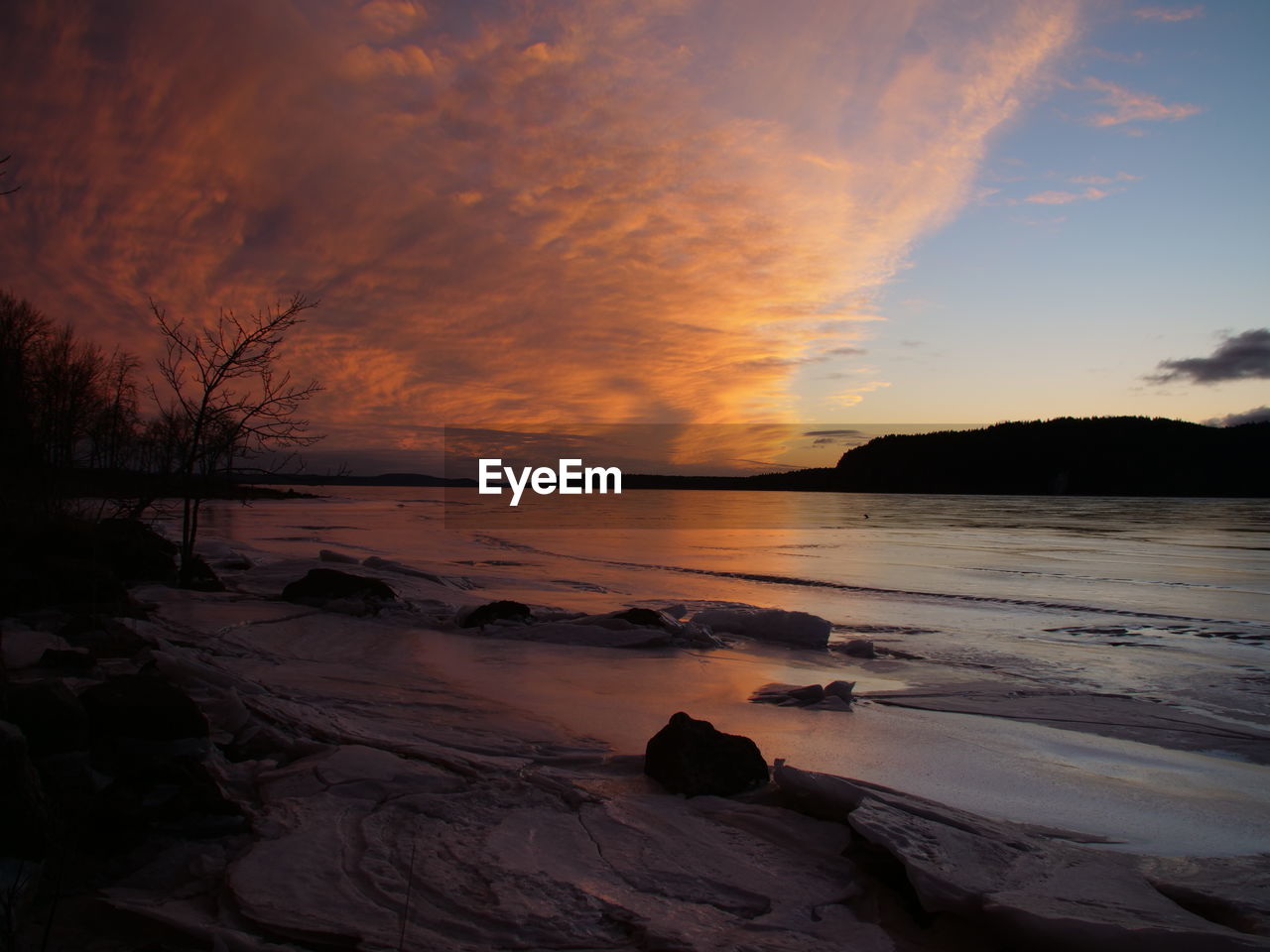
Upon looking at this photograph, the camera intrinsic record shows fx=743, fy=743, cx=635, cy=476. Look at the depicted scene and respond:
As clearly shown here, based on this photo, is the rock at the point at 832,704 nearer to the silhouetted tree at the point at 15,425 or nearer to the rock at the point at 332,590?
the rock at the point at 332,590

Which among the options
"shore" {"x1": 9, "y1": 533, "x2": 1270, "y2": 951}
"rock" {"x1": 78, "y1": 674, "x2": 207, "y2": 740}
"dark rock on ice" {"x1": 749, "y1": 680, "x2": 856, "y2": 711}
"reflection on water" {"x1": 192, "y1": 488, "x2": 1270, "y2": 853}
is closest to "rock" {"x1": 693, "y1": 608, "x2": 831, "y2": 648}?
A: "reflection on water" {"x1": 192, "y1": 488, "x2": 1270, "y2": 853}

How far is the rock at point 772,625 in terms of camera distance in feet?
35.4

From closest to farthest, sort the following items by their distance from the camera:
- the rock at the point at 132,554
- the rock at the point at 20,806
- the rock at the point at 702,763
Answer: the rock at the point at 20,806 < the rock at the point at 702,763 < the rock at the point at 132,554

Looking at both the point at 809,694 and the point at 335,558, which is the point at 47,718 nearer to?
the point at 809,694

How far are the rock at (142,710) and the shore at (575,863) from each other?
252 millimetres

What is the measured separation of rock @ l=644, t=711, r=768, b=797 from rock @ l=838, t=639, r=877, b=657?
5882 mm

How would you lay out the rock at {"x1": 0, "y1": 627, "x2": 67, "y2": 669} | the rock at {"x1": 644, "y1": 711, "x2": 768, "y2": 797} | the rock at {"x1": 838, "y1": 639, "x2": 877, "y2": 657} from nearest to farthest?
1. the rock at {"x1": 644, "y1": 711, "x2": 768, "y2": 797}
2. the rock at {"x1": 0, "y1": 627, "x2": 67, "y2": 669}
3. the rock at {"x1": 838, "y1": 639, "x2": 877, "y2": 657}

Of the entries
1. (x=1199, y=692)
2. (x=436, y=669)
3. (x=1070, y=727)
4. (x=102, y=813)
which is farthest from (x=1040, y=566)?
(x=102, y=813)

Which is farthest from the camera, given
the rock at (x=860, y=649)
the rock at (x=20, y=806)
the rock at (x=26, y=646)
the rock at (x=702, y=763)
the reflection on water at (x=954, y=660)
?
the rock at (x=860, y=649)

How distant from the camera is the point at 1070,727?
22.8 feet

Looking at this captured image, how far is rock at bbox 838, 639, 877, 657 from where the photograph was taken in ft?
33.6

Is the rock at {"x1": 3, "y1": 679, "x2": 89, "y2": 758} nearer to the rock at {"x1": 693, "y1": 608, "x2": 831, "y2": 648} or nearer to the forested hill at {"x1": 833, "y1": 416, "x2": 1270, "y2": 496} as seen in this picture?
the rock at {"x1": 693, "y1": 608, "x2": 831, "y2": 648}

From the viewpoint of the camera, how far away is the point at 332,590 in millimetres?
11562

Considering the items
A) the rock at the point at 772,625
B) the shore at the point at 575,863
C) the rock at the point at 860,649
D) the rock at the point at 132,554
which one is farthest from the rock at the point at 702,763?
the rock at the point at 132,554
